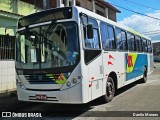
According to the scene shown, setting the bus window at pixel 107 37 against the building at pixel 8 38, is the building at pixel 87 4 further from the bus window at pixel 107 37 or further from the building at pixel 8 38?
the bus window at pixel 107 37

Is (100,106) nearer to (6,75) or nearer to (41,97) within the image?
(41,97)

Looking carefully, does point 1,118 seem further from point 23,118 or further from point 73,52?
point 73,52

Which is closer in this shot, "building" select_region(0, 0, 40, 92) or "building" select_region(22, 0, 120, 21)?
"building" select_region(0, 0, 40, 92)

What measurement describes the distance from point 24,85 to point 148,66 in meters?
10.7

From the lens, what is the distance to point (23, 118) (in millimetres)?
7980

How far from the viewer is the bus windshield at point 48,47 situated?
764 cm

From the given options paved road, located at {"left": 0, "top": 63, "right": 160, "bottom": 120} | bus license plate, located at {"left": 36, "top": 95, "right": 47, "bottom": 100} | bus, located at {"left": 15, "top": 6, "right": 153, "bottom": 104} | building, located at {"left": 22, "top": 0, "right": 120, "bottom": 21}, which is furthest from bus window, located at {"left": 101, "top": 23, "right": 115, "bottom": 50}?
building, located at {"left": 22, "top": 0, "right": 120, "bottom": 21}

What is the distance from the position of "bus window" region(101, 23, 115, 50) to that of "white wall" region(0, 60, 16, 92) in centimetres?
521

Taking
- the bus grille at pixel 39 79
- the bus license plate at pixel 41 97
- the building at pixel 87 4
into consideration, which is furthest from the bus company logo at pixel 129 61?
the building at pixel 87 4

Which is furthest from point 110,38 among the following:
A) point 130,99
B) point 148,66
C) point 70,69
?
point 148,66

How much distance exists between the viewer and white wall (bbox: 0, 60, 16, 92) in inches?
496

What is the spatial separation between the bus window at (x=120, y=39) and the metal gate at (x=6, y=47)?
5.15 metres

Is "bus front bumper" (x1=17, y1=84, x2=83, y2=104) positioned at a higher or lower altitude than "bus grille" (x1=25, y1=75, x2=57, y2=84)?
lower

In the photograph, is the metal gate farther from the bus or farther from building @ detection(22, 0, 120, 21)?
building @ detection(22, 0, 120, 21)
